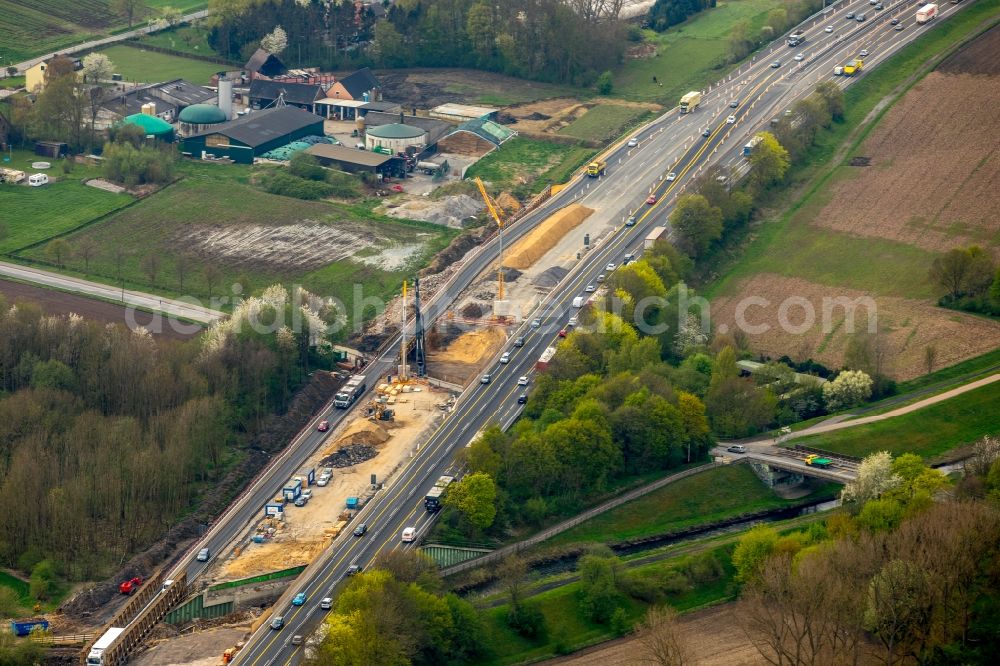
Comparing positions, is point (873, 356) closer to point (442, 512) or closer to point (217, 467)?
point (442, 512)

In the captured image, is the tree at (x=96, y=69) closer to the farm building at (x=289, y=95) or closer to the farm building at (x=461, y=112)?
the farm building at (x=289, y=95)

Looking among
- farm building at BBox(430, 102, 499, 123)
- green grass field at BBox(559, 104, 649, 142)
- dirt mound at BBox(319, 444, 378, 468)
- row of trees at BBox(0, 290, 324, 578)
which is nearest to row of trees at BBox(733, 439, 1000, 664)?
dirt mound at BBox(319, 444, 378, 468)

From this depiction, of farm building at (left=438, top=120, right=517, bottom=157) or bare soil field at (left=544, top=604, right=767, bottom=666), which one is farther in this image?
farm building at (left=438, top=120, right=517, bottom=157)

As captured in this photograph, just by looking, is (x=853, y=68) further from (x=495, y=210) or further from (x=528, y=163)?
(x=495, y=210)

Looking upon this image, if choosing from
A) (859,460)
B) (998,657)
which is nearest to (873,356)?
(859,460)

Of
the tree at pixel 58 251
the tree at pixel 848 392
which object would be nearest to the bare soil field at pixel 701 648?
the tree at pixel 848 392

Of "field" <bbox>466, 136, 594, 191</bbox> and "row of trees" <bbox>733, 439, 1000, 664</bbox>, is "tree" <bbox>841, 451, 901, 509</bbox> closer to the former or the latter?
"row of trees" <bbox>733, 439, 1000, 664</bbox>

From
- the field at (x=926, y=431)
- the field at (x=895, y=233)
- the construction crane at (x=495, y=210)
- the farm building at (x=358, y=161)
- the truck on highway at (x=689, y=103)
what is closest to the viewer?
the field at (x=926, y=431)
